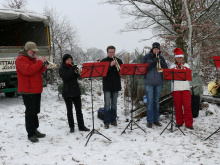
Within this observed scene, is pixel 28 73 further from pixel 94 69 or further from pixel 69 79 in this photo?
pixel 94 69

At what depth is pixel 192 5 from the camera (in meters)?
11.7

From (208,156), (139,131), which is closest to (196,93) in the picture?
(139,131)

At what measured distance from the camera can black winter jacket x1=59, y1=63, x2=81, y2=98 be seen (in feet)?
14.5

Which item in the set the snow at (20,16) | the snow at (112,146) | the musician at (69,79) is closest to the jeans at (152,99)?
the snow at (112,146)

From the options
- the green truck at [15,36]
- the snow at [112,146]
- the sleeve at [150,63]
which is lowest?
the snow at [112,146]

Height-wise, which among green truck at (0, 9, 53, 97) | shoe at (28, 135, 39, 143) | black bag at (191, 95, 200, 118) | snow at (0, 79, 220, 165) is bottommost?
snow at (0, 79, 220, 165)

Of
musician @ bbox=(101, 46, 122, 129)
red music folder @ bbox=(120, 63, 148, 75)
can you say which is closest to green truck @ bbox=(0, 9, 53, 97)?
musician @ bbox=(101, 46, 122, 129)

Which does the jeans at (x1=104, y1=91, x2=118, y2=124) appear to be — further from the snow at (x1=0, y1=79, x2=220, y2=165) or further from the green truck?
the green truck

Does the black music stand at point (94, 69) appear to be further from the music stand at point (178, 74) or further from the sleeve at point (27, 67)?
the music stand at point (178, 74)

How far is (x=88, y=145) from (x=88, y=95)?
19.5 ft

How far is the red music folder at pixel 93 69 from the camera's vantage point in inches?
166

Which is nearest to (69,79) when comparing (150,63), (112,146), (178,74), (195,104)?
(112,146)

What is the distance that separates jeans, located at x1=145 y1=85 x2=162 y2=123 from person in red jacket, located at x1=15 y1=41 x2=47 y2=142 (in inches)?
98.4

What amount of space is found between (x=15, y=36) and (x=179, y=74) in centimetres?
719
